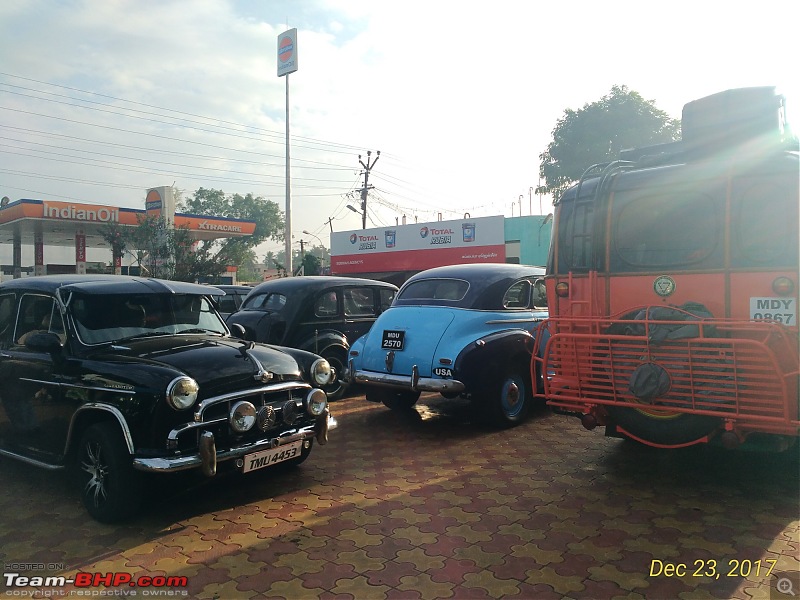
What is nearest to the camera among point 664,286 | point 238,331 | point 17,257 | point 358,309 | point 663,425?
point 663,425

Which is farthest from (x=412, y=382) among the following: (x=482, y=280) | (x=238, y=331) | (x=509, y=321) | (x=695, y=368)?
(x=695, y=368)

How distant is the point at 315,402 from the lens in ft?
16.4

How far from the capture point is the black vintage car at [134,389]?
162 inches

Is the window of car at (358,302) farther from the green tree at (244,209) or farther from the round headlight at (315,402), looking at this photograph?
the green tree at (244,209)

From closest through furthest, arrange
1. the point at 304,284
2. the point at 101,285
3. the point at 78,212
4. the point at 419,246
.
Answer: the point at 101,285 → the point at 304,284 → the point at 78,212 → the point at 419,246

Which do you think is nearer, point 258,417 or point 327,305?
point 258,417

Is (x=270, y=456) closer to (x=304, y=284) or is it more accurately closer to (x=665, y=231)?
(x=665, y=231)

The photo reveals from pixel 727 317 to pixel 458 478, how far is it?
100 inches

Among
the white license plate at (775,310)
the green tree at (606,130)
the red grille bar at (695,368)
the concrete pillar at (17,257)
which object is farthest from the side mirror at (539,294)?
the concrete pillar at (17,257)

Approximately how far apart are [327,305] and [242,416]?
16.1 ft

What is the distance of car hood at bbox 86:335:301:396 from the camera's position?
14.3 feet

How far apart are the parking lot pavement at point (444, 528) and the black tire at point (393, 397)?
4.82 feet

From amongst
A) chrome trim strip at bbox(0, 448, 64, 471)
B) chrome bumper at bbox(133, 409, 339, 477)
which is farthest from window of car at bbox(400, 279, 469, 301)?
chrome trim strip at bbox(0, 448, 64, 471)

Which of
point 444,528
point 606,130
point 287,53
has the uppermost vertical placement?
point 287,53
